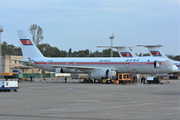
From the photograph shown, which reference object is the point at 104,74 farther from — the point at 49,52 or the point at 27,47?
the point at 49,52

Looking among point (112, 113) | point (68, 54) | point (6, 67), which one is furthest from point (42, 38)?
point (112, 113)

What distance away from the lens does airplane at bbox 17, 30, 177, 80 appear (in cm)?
4553

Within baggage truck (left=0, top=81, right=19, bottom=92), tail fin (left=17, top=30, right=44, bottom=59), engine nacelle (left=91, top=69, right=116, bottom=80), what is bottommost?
baggage truck (left=0, top=81, right=19, bottom=92)

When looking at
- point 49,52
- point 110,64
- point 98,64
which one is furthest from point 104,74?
point 49,52

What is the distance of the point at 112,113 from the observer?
13641 mm

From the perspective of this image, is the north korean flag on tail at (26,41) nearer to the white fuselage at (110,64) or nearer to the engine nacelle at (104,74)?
the white fuselage at (110,64)

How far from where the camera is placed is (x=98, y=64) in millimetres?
48781

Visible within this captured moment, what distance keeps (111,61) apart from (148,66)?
246 inches

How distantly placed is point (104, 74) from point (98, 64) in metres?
3.21

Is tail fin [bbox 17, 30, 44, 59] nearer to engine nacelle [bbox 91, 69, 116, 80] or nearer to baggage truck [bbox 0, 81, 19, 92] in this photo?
engine nacelle [bbox 91, 69, 116, 80]

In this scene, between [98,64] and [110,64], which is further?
[98,64]

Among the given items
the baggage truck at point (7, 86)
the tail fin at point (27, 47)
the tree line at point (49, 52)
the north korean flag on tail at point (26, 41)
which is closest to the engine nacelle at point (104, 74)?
the tail fin at point (27, 47)

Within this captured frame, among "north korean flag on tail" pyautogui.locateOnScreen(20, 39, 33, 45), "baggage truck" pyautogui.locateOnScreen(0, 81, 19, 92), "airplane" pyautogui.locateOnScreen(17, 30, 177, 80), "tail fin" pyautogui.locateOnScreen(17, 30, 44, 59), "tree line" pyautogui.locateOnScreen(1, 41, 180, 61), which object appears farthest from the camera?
"tree line" pyautogui.locateOnScreen(1, 41, 180, 61)

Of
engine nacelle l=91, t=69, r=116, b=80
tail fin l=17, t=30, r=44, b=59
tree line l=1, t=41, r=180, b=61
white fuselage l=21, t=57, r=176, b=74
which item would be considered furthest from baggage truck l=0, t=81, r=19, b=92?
tree line l=1, t=41, r=180, b=61
